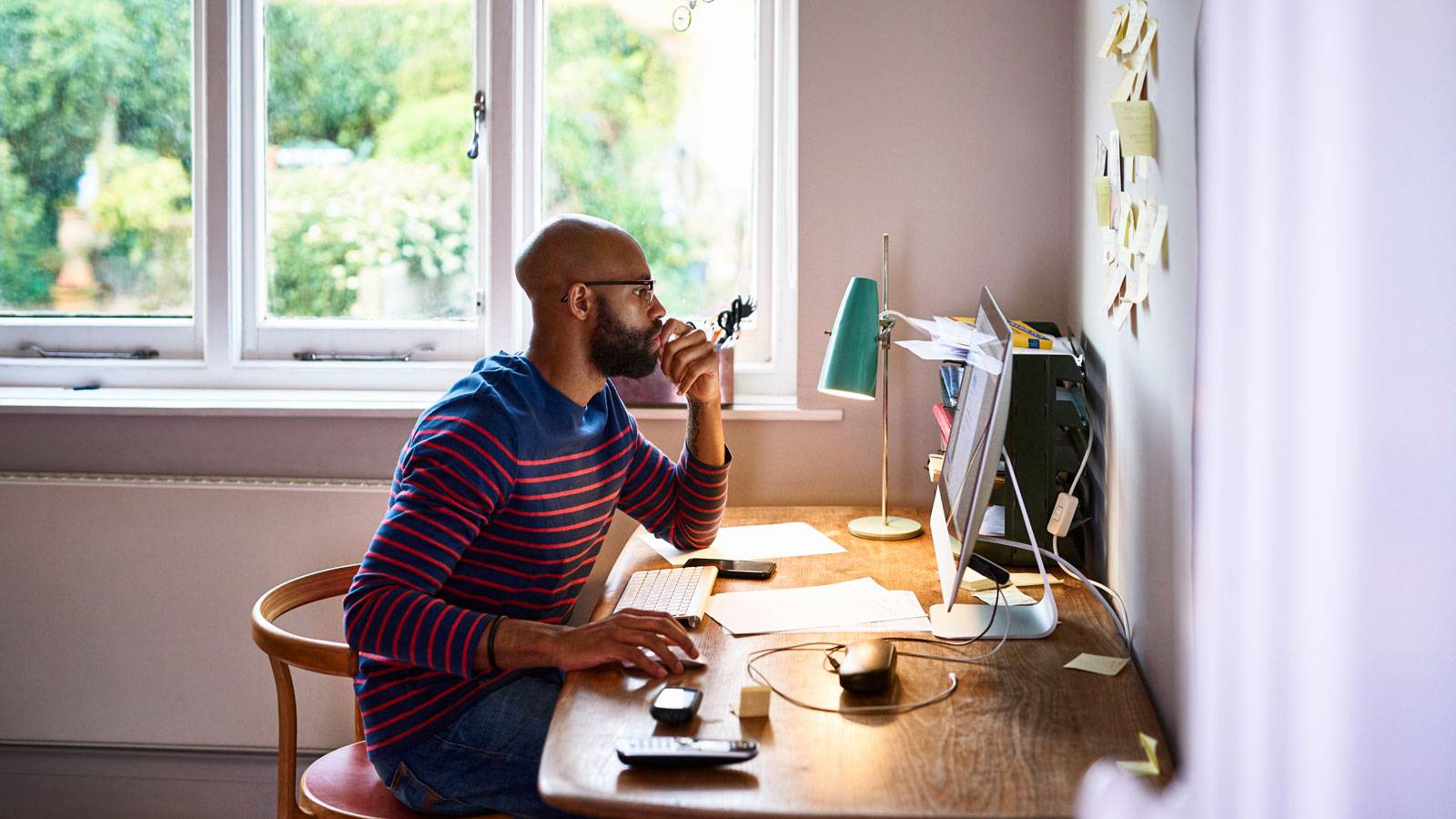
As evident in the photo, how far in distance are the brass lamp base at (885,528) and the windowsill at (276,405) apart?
1.02 feet

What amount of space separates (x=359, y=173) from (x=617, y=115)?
642 millimetres

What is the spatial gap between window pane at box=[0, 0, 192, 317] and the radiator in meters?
0.53

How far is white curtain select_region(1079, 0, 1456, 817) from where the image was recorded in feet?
2.64

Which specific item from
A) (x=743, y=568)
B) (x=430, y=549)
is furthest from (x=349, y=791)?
(x=743, y=568)

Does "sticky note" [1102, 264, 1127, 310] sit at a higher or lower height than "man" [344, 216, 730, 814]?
higher

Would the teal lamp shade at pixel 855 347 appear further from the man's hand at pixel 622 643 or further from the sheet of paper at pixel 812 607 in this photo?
the man's hand at pixel 622 643

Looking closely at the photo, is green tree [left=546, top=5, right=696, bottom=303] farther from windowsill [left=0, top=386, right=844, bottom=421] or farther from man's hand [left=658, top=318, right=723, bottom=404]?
man's hand [left=658, top=318, right=723, bottom=404]

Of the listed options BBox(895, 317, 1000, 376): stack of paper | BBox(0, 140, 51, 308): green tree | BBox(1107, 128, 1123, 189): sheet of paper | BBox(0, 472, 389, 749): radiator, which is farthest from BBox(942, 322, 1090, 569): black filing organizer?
BBox(0, 140, 51, 308): green tree

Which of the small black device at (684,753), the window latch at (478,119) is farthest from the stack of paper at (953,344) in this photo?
the window latch at (478,119)

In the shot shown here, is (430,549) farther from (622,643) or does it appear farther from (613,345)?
(613,345)

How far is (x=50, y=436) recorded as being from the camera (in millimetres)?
2600

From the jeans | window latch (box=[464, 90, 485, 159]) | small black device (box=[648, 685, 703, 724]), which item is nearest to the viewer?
small black device (box=[648, 685, 703, 724])

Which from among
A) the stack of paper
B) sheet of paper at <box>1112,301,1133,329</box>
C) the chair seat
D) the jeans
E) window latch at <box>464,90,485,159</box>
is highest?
window latch at <box>464,90,485,159</box>

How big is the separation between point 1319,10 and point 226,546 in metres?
→ 2.35
